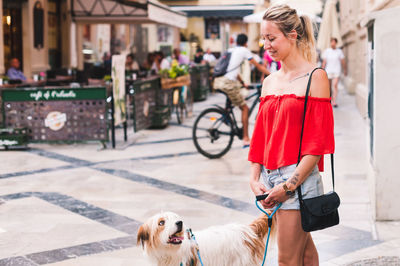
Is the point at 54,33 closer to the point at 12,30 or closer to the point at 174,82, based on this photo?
the point at 12,30

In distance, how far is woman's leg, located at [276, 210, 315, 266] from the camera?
2.93 m

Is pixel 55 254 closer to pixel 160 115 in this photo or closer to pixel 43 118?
pixel 43 118

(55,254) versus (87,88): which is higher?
(87,88)

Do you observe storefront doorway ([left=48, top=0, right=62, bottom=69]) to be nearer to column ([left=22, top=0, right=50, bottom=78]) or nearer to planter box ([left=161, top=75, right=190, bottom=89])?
column ([left=22, top=0, right=50, bottom=78])

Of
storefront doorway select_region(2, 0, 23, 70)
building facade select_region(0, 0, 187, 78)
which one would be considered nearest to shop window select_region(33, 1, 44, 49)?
building facade select_region(0, 0, 187, 78)

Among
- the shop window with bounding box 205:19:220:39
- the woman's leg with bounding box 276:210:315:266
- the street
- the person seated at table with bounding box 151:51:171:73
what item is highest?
the shop window with bounding box 205:19:220:39

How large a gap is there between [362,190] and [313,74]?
15.4 ft

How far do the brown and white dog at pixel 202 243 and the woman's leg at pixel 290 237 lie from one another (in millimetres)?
677

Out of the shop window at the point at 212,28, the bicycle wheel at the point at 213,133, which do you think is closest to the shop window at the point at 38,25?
the bicycle wheel at the point at 213,133

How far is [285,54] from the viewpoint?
3000mm

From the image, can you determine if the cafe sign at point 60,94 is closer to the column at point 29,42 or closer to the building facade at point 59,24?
the building facade at point 59,24

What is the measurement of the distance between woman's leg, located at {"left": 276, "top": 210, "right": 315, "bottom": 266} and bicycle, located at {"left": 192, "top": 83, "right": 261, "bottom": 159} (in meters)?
6.67

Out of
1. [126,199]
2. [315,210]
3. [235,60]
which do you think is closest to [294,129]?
[315,210]

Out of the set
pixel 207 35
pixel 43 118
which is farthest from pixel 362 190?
pixel 207 35
